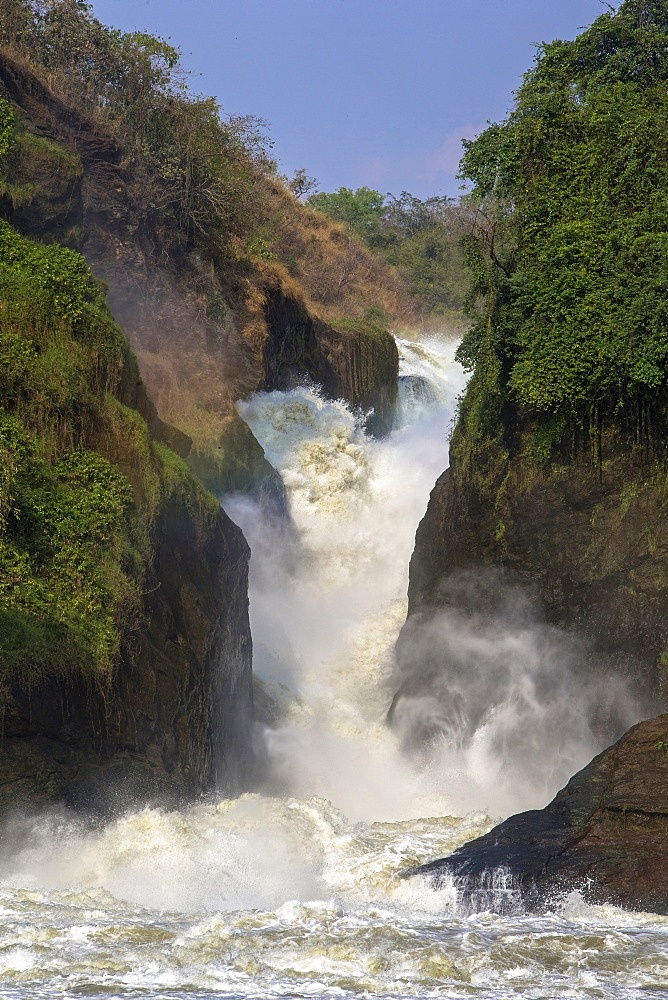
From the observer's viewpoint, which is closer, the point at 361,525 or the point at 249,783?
the point at 249,783

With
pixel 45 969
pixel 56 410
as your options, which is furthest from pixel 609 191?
pixel 45 969

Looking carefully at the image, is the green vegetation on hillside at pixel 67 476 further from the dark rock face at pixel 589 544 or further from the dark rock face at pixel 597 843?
the dark rock face at pixel 589 544

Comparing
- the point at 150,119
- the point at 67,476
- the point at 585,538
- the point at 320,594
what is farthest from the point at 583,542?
the point at 150,119

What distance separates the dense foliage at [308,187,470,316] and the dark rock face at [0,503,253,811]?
40.0 metres

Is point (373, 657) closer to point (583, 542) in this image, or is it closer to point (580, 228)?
point (583, 542)

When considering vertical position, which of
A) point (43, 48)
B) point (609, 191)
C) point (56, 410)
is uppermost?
point (43, 48)

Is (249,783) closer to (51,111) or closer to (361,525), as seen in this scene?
(361,525)

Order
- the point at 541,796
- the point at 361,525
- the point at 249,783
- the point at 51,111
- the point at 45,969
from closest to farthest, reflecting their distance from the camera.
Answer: the point at 45,969 < the point at 541,796 < the point at 249,783 < the point at 51,111 < the point at 361,525

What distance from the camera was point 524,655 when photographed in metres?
19.1

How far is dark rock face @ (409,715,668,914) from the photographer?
11.2 meters

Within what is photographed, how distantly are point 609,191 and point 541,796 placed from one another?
991cm

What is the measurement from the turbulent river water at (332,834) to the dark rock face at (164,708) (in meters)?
0.49

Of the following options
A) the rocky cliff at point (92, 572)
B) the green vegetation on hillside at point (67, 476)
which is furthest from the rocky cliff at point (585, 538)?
the green vegetation on hillside at point (67, 476)

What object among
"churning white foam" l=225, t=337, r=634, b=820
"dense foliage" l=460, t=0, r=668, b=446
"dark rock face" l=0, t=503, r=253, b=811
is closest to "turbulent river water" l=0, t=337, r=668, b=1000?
"churning white foam" l=225, t=337, r=634, b=820
